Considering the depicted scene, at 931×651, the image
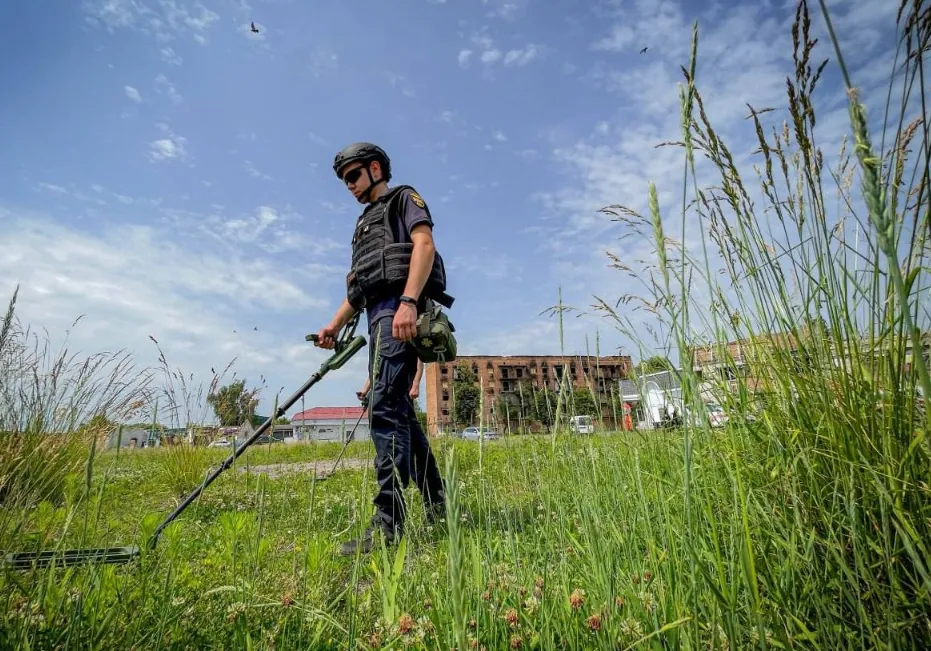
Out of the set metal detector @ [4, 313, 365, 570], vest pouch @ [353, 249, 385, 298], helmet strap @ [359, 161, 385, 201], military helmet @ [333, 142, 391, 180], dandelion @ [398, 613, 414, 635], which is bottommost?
dandelion @ [398, 613, 414, 635]

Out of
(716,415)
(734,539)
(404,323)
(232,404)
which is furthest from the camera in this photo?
(232,404)

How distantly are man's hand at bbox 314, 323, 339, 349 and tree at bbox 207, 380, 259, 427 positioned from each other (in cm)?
65

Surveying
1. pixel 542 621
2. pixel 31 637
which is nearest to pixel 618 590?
pixel 542 621

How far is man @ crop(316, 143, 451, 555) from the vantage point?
2861 millimetres

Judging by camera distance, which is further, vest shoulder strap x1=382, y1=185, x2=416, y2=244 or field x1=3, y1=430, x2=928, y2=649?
vest shoulder strap x1=382, y1=185, x2=416, y2=244

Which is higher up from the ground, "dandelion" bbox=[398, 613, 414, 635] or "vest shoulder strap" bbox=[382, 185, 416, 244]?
"vest shoulder strap" bbox=[382, 185, 416, 244]

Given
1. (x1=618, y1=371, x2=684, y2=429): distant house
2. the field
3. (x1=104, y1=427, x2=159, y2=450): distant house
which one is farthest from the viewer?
(x1=618, y1=371, x2=684, y2=429): distant house

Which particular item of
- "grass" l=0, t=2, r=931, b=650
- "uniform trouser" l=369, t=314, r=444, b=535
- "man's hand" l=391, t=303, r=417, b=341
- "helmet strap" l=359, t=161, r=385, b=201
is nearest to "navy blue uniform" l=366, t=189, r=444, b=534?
"uniform trouser" l=369, t=314, r=444, b=535

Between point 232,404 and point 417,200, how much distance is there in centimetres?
304

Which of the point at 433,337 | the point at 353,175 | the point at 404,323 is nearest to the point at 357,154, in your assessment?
the point at 353,175

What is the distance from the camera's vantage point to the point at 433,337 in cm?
293

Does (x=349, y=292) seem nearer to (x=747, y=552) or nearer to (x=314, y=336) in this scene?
(x=314, y=336)

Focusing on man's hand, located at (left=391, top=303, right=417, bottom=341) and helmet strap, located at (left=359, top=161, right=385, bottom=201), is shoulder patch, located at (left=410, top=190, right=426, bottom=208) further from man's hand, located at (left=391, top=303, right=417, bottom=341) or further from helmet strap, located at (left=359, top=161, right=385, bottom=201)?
man's hand, located at (left=391, top=303, right=417, bottom=341)

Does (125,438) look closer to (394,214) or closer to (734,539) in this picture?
(394,214)
